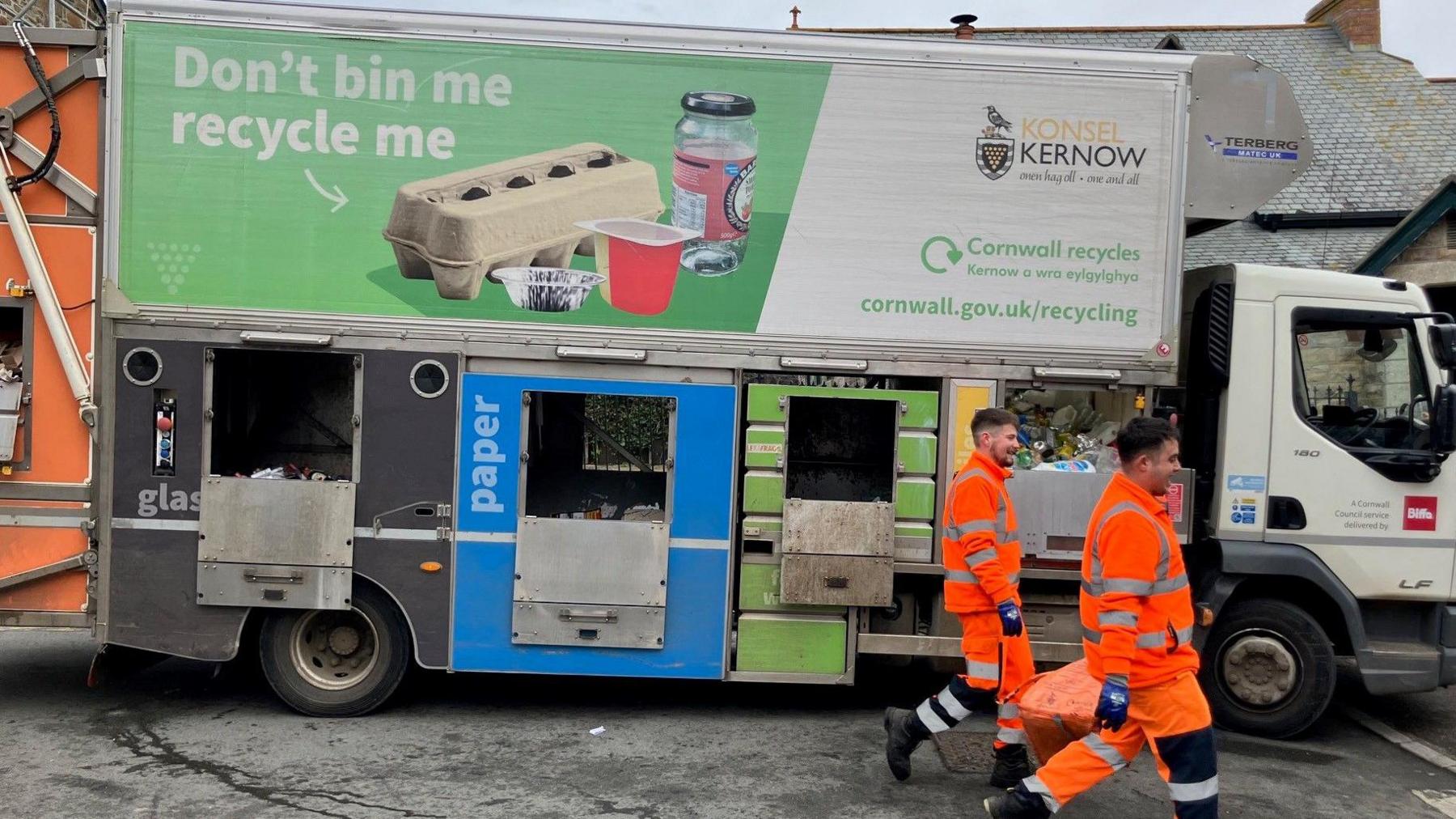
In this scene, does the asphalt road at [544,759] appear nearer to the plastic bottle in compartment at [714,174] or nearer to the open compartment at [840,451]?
the open compartment at [840,451]

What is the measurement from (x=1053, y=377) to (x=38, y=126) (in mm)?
5530

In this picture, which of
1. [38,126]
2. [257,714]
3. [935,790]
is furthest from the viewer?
[257,714]

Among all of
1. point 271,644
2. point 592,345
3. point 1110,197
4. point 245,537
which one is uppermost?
point 1110,197

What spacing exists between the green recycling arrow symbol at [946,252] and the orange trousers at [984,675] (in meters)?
1.92

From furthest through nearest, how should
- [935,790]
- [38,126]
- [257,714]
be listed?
[257,714] → [38,126] → [935,790]

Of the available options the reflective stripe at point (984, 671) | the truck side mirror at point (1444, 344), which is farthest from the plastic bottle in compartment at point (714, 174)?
the truck side mirror at point (1444, 344)

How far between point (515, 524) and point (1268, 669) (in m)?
4.25

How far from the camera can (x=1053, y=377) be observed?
6.02m

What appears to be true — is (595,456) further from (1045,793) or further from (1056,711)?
(1045,793)

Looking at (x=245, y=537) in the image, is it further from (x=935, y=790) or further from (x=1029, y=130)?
(x=1029, y=130)

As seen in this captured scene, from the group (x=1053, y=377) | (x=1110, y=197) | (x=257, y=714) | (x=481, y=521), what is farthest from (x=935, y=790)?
(x=257, y=714)

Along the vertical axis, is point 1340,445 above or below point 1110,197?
below

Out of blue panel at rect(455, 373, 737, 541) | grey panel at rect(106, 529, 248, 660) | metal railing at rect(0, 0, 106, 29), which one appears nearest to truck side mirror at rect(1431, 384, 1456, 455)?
blue panel at rect(455, 373, 737, 541)

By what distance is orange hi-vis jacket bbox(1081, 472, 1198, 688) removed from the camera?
4.04 m
